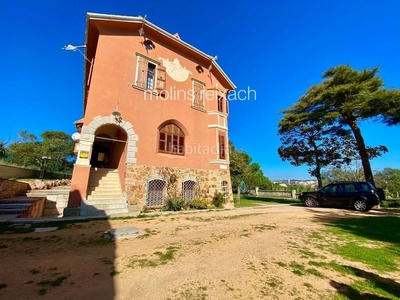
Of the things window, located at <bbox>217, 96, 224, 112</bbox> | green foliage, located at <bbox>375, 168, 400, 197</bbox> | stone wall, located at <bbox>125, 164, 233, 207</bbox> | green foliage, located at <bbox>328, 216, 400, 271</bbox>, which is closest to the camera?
green foliage, located at <bbox>328, 216, 400, 271</bbox>

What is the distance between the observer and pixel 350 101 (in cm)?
1446

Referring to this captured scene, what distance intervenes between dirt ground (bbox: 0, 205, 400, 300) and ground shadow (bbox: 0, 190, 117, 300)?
0.01m

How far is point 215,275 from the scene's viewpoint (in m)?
3.09

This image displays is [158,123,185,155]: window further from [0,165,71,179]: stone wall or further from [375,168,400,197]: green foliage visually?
[375,168,400,197]: green foliage

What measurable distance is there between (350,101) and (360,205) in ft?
26.6

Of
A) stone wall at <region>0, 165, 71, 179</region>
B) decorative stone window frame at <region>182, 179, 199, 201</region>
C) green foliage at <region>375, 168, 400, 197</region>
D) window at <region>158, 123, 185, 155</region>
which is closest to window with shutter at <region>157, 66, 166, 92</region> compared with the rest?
window at <region>158, 123, 185, 155</region>

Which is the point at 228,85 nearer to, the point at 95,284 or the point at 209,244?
the point at 209,244

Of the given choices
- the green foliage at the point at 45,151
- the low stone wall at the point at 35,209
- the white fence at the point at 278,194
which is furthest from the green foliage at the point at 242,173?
the green foliage at the point at 45,151

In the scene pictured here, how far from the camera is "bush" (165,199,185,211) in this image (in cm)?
1080

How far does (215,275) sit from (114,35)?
13.7 meters

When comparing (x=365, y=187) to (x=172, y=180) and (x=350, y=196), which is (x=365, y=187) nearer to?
(x=350, y=196)

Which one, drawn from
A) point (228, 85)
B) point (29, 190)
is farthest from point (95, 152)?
point (228, 85)

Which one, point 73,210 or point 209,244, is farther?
point 73,210

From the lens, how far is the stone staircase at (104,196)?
881 centimetres
